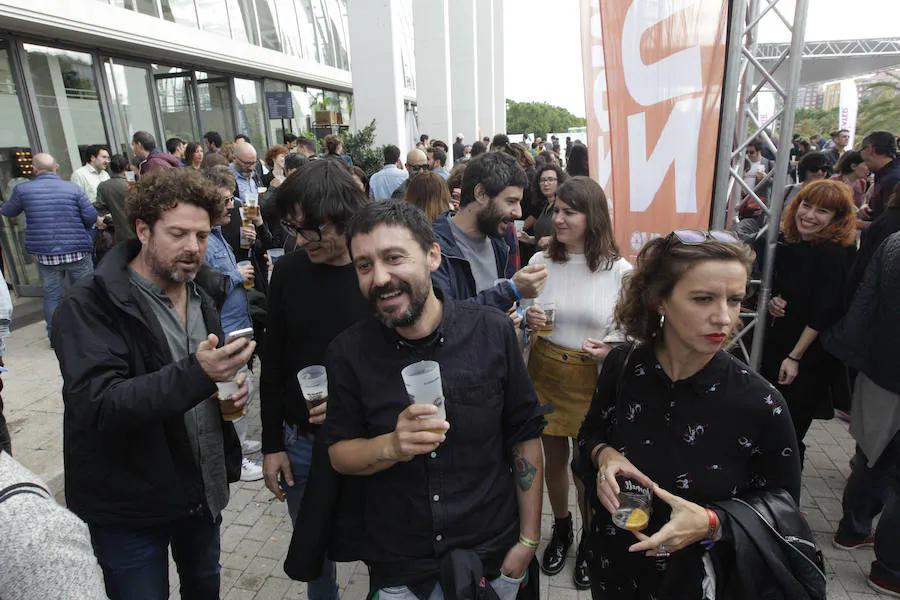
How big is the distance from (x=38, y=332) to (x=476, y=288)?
7575 millimetres

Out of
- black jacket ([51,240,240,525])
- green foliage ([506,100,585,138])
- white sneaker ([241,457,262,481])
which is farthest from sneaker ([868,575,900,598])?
green foliage ([506,100,585,138])

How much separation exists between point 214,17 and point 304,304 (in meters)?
13.8

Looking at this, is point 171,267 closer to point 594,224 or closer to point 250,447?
point 594,224

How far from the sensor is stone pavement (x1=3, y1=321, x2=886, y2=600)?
9.49 ft

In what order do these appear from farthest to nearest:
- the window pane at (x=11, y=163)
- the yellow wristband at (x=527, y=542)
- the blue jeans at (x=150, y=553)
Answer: the window pane at (x=11, y=163) → the blue jeans at (x=150, y=553) → the yellow wristband at (x=527, y=542)

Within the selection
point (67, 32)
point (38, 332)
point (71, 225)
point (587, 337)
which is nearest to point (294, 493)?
point (587, 337)

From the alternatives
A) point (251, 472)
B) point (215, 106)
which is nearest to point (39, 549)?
point (251, 472)

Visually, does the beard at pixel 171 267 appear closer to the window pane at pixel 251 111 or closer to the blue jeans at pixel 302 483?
the blue jeans at pixel 302 483

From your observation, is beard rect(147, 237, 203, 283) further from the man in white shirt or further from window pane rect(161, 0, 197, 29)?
window pane rect(161, 0, 197, 29)

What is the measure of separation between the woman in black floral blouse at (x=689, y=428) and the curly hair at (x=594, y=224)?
3.37 ft

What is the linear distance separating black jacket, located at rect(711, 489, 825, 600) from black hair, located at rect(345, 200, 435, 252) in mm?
1258

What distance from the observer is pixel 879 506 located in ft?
9.96

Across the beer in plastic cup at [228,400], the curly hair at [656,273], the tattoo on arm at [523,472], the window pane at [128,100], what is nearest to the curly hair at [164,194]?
the beer in plastic cup at [228,400]

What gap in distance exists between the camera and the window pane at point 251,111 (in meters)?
14.9
